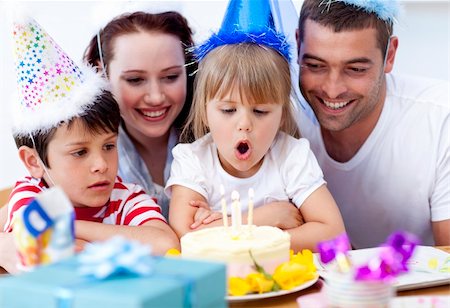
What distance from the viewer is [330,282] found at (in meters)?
0.93

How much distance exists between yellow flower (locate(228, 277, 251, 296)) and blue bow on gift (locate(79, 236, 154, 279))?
0.36 meters

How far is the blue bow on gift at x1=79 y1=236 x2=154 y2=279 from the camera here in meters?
0.79

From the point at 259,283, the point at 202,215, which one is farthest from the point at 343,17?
the point at 259,283

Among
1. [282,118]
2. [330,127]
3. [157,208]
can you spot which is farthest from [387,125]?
[157,208]

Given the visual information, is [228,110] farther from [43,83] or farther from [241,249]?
[241,249]

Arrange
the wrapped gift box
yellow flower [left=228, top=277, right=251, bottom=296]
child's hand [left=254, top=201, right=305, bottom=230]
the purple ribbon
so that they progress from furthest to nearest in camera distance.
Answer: child's hand [left=254, top=201, right=305, bottom=230] < yellow flower [left=228, top=277, right=251, bottom=296] < the purple ribbon < the wrapped gift box

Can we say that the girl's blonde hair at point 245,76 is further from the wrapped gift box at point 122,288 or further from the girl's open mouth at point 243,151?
the wrapped gift box at point 122,288

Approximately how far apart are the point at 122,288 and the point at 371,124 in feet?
4.53

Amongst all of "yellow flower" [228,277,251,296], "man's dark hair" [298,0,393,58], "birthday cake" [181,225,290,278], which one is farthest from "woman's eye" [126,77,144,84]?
"yellow flower" [228,277,251,296]

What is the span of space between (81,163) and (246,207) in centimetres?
36

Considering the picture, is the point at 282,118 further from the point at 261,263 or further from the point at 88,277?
the point at 88,277

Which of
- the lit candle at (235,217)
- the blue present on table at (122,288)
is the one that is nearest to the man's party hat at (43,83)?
the lit candle at (235,217)

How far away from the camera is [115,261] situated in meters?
0.79

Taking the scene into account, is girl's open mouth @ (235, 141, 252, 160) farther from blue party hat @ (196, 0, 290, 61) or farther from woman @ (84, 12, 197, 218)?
woman @ (84, 12, 197, 218)
